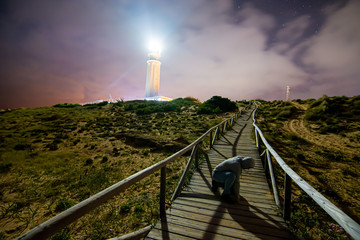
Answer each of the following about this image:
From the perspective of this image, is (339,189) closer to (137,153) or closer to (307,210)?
(307,210)

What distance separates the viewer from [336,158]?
8.43m

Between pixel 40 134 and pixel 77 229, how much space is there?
17.4 meters

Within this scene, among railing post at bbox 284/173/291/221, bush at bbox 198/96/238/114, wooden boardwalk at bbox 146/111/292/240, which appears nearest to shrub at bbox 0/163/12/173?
wooden boardwalk at bbox 146/111/292/240

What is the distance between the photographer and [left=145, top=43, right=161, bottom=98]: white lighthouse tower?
57875mm

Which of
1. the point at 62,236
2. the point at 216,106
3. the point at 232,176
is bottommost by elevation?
the point at 62,236

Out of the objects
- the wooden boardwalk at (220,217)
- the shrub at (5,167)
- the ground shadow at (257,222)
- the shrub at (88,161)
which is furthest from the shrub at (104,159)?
the ground shadow at (257,222)

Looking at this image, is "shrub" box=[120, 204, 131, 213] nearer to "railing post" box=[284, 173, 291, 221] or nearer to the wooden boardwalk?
the wooden boardwalk

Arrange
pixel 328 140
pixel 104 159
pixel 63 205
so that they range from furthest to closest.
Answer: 1. pixel 328 140
2. pixel 104 159
3. pixel 63 205

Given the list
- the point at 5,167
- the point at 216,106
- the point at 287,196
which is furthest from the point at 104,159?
the point at 216,106

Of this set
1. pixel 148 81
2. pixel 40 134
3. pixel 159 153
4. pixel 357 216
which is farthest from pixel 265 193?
pixel 148 81

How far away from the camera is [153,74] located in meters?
58.2

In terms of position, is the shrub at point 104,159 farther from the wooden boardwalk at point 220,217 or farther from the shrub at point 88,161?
the wooden boardwalk at point 220,217

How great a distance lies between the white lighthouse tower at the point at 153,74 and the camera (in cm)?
5788

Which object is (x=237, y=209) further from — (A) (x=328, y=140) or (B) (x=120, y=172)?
(A) (x=328, y=140)
